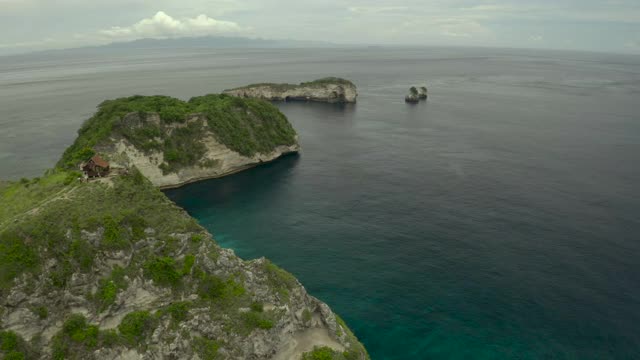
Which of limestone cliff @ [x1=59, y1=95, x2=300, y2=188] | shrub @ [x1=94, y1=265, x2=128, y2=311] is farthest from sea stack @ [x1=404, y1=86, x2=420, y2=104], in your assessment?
shrub @ [x1=94, y1=265, x2=128, y2=311]

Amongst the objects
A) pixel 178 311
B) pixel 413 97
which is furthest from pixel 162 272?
pixel 413 97

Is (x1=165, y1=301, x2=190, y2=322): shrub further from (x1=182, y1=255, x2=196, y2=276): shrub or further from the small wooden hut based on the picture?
the small wooden hut

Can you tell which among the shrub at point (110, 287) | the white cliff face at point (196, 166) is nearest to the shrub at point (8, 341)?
the shrub at point (110, 287)

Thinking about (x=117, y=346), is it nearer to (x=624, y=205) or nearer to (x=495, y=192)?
(x=495, y=192)

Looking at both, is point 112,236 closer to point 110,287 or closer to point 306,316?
point 110,287

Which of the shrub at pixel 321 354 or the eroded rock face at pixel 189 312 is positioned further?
the shrub at pixel 321 354

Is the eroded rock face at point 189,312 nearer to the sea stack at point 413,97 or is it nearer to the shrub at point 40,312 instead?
the shrub at point 40,312

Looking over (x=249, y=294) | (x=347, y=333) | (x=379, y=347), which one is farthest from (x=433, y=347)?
(x=249, y=294)
